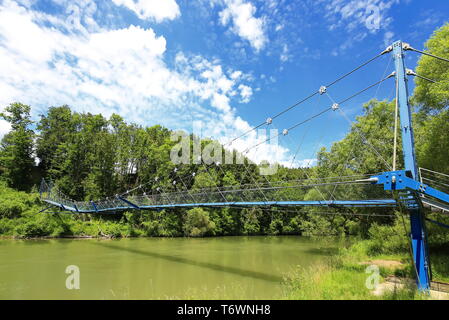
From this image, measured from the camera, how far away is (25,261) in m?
9.84

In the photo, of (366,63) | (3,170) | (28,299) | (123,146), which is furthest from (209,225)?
(3,170)

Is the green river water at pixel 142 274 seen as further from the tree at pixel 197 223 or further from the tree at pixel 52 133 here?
the tree at pixel 52 133

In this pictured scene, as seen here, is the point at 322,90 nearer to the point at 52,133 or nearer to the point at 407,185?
the point at 407,185

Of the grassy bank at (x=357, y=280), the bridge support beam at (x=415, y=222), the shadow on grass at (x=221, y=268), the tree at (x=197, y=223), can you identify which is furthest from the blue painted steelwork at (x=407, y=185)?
the tree at (x=197, y=223)

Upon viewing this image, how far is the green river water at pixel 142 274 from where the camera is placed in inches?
238

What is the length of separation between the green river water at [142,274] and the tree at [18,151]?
1143 centimetres

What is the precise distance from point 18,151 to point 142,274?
64.5 feet

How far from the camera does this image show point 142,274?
26.5 feet

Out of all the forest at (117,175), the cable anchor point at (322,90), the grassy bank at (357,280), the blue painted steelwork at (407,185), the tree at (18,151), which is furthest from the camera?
the tree at (18,151)

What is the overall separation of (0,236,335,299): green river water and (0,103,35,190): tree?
1143 centimetres

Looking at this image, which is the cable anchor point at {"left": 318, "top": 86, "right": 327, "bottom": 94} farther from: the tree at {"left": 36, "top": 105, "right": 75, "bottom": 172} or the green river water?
the tree at {"left": 36, "top": 105, "right": 75, "bottom": 172}

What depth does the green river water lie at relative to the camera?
6.05m

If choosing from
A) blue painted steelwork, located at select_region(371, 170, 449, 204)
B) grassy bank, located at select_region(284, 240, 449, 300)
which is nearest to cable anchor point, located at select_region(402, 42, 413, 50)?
blue painted steelwork, located at select_region(371, 170, 449, 204)

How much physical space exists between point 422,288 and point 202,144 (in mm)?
21101
